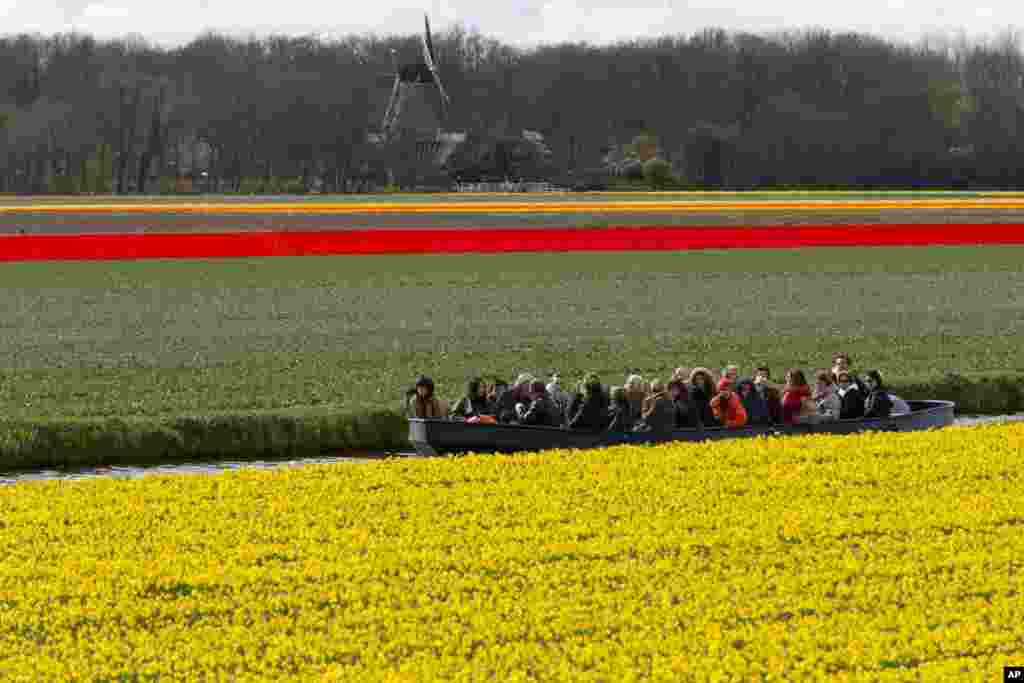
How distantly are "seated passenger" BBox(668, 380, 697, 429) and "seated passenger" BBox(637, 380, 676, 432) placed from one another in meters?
0.15

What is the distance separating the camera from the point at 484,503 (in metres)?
18.1

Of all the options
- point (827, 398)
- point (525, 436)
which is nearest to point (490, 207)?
point (827, 398)

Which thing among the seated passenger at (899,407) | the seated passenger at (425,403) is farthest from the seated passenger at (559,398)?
the seated passenger at (899,407)

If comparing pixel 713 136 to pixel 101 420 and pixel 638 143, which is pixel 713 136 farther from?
pixel 101 420

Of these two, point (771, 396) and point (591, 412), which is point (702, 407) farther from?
point (591, 412)

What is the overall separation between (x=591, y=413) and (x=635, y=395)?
0.82m

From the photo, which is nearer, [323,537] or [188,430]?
[323,537]

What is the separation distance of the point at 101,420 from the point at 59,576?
32.7 feet

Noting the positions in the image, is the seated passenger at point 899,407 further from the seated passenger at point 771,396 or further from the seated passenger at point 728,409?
the seated passenger at point 728,409

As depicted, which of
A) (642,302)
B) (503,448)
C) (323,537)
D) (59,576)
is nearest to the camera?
(59,576)

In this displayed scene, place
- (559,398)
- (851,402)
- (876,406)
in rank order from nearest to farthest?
(559,398) → (876,406) → (851,402)

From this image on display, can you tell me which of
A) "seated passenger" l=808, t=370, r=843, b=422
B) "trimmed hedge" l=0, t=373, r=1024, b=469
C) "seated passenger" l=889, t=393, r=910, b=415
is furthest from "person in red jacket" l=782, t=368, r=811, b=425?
"trimmed hedge" l=0, t=373, r=1024, b=469

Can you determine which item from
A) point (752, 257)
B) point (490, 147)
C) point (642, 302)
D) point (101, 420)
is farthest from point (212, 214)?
point (101, 420)

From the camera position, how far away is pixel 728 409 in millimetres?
23312
